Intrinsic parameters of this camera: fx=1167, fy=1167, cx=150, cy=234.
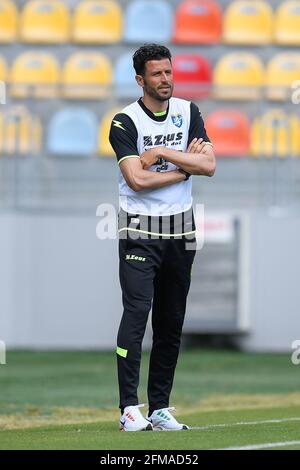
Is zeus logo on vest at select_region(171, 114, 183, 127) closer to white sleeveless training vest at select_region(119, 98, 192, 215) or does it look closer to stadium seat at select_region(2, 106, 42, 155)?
white sleeveless training vest at select_region(119, 98, 192, 215)

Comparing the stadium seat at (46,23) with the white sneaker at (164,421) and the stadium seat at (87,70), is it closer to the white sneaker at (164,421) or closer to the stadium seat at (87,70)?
the stadium seat at (87,70)

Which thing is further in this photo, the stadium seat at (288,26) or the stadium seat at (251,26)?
the stadium seat at (251,26)

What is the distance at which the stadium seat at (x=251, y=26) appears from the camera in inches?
630

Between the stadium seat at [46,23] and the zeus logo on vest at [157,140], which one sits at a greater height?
the stadium seat at [46,23]

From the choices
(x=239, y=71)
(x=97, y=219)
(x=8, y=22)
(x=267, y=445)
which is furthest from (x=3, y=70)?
(x=267, y=445)

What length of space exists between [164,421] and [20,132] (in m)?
7.48

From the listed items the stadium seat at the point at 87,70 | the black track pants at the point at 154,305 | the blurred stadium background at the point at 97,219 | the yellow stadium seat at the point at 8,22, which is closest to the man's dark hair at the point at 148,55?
the black track pants at the point at 154,305

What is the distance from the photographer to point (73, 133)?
1373 cm

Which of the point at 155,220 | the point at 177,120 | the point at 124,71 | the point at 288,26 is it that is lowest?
the point at 155,220

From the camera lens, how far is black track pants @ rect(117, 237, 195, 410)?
606cm

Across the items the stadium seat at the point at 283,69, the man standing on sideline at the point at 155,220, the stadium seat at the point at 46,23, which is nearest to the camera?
the man standing on sideline at the point at 155,220

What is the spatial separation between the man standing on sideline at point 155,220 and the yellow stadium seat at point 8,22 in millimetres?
10322

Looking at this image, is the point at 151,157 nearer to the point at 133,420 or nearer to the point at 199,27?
the point at 133,420

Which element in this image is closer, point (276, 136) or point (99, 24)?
point (276, 136)
